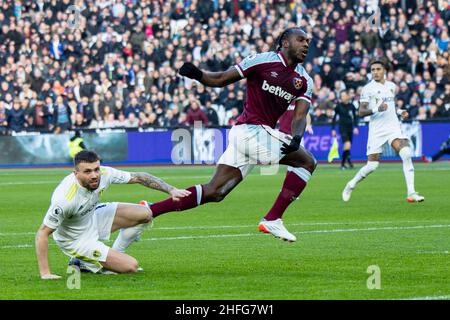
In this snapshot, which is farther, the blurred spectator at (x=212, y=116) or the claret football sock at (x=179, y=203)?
the blurred spectator at (x=212, y=116)

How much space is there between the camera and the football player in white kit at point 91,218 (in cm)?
1086

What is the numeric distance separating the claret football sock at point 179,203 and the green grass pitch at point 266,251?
1.97ft

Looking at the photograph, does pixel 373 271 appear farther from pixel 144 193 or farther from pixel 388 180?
pixel 388 180

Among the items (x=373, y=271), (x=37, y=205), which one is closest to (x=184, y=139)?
(x=37, y=205)

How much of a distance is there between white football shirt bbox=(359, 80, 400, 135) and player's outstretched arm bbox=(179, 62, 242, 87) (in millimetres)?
8404

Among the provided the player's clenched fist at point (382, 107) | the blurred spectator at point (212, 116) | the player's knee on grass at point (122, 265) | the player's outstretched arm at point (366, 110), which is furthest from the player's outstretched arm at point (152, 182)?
the blurred spectator at point (212, 116)

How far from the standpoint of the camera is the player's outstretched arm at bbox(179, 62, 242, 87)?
38.6 ft

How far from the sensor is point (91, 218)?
37.4ft

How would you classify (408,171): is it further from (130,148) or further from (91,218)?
(130,148)
